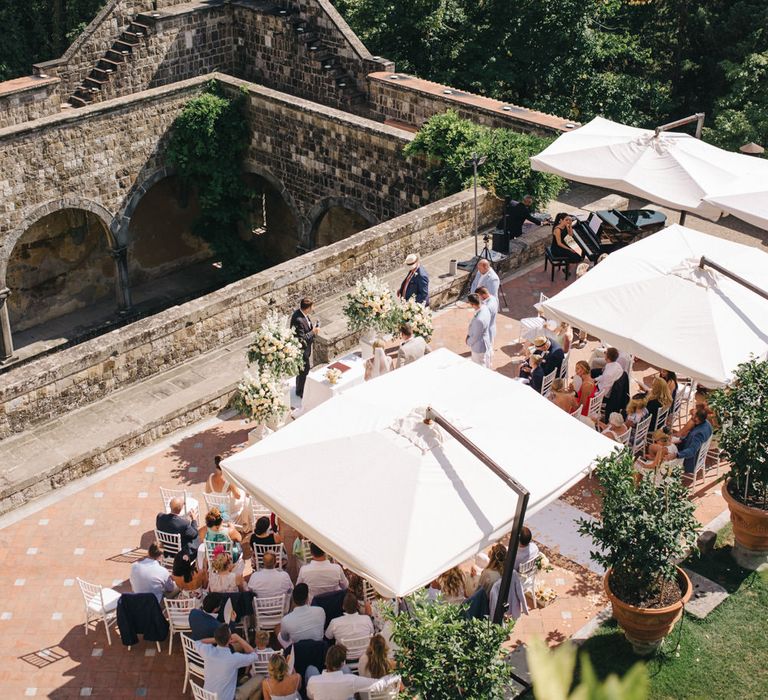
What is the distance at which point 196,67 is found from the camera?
24203 millimetres

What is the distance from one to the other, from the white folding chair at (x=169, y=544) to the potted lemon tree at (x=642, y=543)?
3.82m

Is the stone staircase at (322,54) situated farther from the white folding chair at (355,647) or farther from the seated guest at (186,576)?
the white folding chair at (355,647)

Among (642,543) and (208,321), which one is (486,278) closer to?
(208,321)

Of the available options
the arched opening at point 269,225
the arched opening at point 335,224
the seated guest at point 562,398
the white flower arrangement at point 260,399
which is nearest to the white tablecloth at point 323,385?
the white flower arrangement at point 260,399

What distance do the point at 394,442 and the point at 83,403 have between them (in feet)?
18.1

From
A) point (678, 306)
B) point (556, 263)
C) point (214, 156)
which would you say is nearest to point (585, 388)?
point (678, 306)

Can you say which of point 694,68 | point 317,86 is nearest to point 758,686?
point 317,86

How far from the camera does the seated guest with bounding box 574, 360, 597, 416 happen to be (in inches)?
468

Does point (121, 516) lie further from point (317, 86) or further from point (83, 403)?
point (317, 86)

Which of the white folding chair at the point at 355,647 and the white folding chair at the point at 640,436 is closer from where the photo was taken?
the white folding chair at the point at 355,647

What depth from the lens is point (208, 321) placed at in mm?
13828

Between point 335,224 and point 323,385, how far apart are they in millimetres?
11866

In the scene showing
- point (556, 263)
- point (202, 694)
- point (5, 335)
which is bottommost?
point (5, 335)

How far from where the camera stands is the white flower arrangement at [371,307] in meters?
12.9
